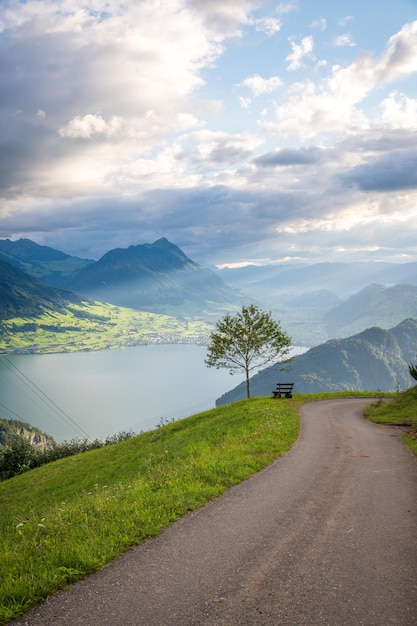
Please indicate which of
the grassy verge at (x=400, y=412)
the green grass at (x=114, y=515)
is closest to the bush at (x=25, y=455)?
the green grass at (x=114, y=515)

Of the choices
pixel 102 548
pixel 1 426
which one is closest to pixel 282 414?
pixel 102 548

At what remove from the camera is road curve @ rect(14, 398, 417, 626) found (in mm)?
6891

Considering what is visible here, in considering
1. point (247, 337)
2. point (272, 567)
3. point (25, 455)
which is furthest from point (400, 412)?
point (25, 455)

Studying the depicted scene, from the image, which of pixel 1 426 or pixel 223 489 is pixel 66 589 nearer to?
pixel 223 489

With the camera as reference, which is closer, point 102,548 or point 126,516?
point 102,548

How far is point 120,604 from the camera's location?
7195mm

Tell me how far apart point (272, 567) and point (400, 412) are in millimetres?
29327

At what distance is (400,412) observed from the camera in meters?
33.1

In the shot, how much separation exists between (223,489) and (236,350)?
38.7 metres

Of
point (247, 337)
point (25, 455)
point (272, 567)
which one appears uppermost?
point (247, 337)

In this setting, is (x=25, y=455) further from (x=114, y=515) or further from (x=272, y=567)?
(x=272, y=567)

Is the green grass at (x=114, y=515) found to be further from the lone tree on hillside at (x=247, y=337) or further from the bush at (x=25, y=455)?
the bush at (x=25, y=455)

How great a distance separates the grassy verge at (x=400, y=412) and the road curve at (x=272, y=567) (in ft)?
50.4

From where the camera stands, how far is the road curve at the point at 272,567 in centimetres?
689
